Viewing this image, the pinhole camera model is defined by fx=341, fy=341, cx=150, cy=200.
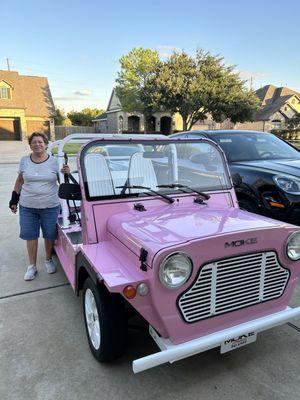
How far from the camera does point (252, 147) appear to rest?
6.06 meters

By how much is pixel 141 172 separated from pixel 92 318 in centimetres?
142

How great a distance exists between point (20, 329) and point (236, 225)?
223 centimetres

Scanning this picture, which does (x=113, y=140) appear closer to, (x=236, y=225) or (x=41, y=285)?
(x=236, y=225)

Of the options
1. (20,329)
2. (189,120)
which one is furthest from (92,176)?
(189,120)

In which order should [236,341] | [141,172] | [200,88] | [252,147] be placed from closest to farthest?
[236,341], [141,172], [252,147], [200,88]

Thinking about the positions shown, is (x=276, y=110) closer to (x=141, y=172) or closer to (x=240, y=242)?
(x=141, y=172)

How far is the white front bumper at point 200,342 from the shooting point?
2014 mm

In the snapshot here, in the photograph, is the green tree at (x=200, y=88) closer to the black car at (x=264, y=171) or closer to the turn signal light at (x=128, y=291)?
the black car at (x=264, y=171)

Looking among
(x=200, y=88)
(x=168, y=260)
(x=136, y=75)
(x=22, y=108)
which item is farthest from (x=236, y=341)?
(x=22, y=108)

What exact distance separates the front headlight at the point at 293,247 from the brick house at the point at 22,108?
127 ft

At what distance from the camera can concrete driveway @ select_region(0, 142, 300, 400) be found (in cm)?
239

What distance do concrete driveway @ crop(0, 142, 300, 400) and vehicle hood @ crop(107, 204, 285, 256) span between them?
3.28ft

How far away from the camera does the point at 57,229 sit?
4.43 meters

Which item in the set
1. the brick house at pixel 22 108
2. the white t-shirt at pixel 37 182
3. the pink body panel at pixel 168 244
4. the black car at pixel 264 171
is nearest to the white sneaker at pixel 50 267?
the white t-shirt at pixel 37 182
